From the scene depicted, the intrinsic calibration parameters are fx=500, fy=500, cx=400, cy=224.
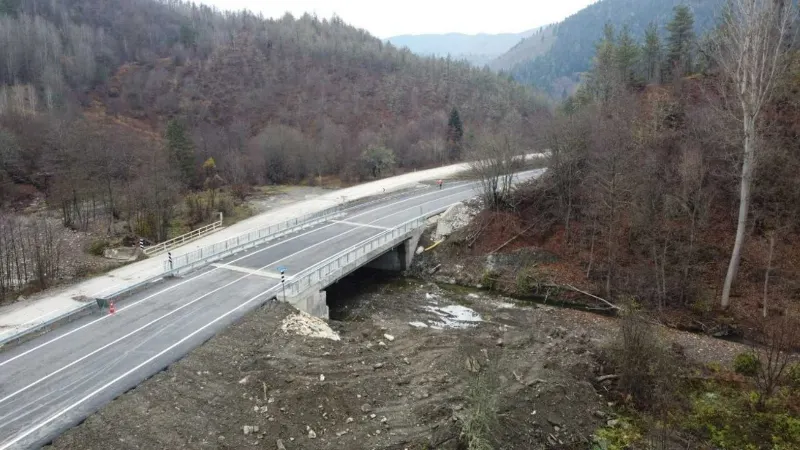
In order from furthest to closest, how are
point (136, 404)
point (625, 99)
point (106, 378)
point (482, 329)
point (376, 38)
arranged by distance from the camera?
point (376, 38), point (625, 99), point (482, 329), point (106, 378), point (136, 404)

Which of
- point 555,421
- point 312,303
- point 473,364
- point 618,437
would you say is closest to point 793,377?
point 618,437

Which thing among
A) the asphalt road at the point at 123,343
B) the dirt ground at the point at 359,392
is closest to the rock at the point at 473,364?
the dirt ground at the point at 359,392

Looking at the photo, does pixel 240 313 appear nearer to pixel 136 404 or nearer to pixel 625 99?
pixel 136 404

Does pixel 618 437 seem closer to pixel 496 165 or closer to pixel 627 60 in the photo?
pixel 496 165

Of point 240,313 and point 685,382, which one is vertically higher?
point 240,313

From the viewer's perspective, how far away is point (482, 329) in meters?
23.8

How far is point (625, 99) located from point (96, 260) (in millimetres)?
40076

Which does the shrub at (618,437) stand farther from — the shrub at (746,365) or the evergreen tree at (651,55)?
the evergreen tree at (651,55)

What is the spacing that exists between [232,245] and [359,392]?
17.6m

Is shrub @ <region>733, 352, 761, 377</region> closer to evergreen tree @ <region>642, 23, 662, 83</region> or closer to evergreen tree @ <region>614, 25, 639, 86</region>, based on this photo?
evergreen tree @ <region>614, 25, 639, 86</region>

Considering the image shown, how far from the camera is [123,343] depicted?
17953 millimetres

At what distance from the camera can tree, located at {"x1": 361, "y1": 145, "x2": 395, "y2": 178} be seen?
2429 inches

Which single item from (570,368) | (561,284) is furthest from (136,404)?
(561,284)

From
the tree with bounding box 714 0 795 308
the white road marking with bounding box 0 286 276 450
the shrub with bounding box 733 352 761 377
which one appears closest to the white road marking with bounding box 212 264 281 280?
the white road marking with bounding box 0 286 276 450
